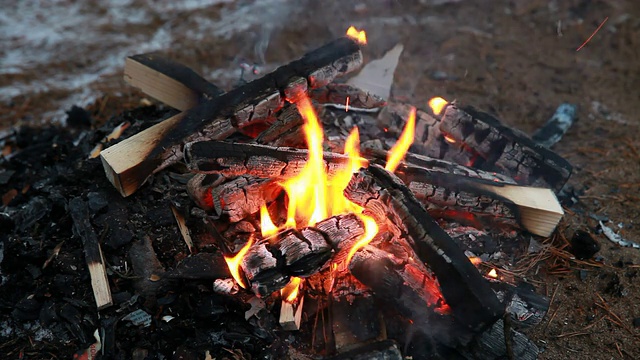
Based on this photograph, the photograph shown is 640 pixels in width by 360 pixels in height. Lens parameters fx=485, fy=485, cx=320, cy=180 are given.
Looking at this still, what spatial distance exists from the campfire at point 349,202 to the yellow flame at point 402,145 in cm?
2

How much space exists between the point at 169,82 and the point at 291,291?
2118mm

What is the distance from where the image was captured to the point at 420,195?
340cm

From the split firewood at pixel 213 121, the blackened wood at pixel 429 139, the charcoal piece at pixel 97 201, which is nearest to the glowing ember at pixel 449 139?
the blackened wood at pixel 429 139

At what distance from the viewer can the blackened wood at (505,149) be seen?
3768 mm

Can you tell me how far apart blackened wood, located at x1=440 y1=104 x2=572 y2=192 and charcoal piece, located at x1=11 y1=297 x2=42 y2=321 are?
3190mm

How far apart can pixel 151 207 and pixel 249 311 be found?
1098 millimetres

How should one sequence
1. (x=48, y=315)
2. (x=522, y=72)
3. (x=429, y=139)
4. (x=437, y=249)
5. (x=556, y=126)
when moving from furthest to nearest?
(x=522, y=72) < (x=556, y=126) < (x=429, y=139) < (x=48, y=315) < (x=437, y=249)

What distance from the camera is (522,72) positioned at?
6160mm

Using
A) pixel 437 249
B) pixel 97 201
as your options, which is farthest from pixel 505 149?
pixel 97 201

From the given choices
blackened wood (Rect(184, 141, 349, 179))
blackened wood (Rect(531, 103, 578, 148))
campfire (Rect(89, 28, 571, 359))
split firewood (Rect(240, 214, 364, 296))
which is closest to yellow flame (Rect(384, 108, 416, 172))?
campfire (Rect(89, 28, 571, 359))

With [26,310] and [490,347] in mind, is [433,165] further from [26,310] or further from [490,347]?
[26,310]

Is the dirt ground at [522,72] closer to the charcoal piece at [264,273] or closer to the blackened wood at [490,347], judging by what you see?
the blackened wood at [490,347]

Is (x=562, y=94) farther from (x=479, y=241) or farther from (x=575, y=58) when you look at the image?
(x=479, y=241)

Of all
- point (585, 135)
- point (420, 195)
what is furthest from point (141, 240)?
point (585, 135)
